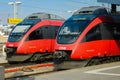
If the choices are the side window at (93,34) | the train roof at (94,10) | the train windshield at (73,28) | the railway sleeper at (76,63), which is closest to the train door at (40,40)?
the train roof at (94,10)

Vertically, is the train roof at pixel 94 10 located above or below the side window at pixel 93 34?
above

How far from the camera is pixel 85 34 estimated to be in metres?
18.1

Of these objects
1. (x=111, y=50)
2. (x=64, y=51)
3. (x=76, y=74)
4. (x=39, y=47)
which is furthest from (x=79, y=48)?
(x=39, y=47)

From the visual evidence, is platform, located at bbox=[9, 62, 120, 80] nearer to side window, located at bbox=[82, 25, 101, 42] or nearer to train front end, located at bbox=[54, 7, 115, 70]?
train front end, located at bbox=[54, 7, 115, 70]

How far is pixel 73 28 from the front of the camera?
18.7 m

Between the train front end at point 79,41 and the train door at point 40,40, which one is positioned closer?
the train front end at point 79,41

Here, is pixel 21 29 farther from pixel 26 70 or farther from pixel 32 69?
pixel 26 70

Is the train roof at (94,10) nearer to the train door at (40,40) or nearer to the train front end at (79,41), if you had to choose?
the train front end at (79,41)

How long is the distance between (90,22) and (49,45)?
5.45 metres

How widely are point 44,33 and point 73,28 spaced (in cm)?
495

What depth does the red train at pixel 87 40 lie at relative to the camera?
59.0ft

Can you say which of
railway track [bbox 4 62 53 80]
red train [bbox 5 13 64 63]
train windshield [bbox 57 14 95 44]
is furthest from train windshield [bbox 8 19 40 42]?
train windshield [bbox 57 14 95 44]

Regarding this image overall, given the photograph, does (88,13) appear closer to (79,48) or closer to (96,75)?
(79,48)

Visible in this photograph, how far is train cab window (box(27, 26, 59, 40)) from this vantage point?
74.5ft
